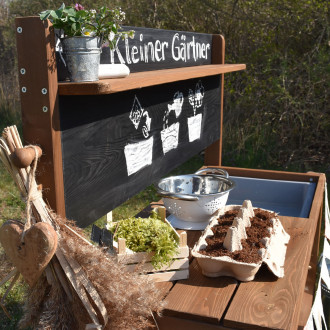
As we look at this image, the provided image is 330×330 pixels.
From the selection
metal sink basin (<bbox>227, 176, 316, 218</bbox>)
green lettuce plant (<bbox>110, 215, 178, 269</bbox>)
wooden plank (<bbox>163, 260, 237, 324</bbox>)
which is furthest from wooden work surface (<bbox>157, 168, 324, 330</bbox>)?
metal sink basin (<bbox>227, 176, 316, 218</bbox>)

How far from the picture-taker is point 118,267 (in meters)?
1.38

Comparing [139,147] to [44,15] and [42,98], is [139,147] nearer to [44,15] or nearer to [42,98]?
[42,98]

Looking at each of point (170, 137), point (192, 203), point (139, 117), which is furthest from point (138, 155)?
point (170, 137)

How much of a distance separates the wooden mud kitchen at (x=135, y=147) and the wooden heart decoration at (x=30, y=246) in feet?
0.65

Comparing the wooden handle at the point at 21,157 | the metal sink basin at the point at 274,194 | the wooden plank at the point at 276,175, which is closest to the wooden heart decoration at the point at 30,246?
the wooden handle at the point at 21,157

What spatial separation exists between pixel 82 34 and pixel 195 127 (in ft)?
5.20

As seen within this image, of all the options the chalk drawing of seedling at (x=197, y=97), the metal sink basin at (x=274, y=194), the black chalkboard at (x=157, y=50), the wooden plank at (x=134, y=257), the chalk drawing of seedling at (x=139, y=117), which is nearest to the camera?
the wooden plank at (x=134, y=257)

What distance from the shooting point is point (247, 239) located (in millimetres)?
1820

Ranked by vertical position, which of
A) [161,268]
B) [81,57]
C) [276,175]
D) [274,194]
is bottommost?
[274,194]

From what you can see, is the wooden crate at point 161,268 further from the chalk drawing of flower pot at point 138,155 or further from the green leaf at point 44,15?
the green leaf at point 44,15

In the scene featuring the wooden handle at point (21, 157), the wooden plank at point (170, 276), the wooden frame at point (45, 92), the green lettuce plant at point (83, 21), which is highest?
the green lettuce plant at point (83, 21)

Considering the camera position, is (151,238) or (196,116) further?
(196,116)

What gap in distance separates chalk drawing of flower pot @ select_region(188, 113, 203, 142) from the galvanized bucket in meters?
1.38

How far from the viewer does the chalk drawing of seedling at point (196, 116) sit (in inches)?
112
